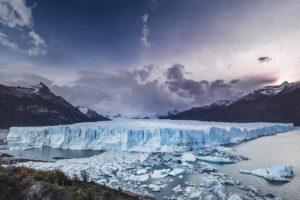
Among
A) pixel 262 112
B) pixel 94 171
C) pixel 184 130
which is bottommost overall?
pixel 94 171

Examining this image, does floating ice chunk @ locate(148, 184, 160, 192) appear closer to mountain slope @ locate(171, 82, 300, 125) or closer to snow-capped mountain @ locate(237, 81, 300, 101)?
mountain slope @ locate(171, 82, 300, 125)

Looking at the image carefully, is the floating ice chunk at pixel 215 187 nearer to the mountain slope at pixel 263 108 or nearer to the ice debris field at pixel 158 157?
the ice debris field at pixel 158 157

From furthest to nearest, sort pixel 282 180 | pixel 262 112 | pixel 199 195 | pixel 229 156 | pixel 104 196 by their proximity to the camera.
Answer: pixel 262 112
pixel 229 156
pixel 282 180
pixel 199 195
pixel 104 196

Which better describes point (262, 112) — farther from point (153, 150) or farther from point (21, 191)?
point (21, 191)

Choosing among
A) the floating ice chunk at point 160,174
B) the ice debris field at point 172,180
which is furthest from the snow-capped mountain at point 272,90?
the floating ice chunk at point 160,174

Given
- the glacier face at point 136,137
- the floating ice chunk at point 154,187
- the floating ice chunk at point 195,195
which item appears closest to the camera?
the floating ice chunk at point 195,195

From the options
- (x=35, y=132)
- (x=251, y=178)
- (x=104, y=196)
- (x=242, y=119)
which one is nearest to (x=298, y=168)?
(x=251, y=178)
